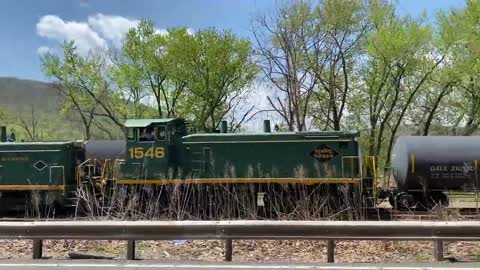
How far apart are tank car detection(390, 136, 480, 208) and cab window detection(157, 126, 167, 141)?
8.08 m

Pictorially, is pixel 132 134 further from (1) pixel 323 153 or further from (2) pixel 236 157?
(1) pixel 323 153

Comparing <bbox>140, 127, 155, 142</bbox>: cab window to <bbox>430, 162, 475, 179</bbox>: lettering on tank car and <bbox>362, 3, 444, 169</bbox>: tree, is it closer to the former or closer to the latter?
<bbox>430, 162, 475, 179</bbox>: lettering on tank car

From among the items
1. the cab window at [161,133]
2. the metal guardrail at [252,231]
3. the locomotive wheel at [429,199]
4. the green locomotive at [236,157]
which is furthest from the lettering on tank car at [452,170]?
the metal guardrail at [252,231]

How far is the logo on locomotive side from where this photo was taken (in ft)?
55.4

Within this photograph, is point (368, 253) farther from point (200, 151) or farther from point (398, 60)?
point (398, 60)

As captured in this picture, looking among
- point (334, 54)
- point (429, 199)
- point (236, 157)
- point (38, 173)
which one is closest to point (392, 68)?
point (334, 54)

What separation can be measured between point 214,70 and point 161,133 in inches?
928

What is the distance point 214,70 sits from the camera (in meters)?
40.3

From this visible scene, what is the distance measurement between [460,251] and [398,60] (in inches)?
1120

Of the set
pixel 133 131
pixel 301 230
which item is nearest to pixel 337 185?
pixel 133 131

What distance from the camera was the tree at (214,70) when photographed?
131 ft

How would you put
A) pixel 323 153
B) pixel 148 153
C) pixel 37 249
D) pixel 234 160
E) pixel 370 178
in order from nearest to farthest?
pixel 37 249 → pixel 370 178 → pixel 323 153 → pixel 148 153 → pixel 234 160

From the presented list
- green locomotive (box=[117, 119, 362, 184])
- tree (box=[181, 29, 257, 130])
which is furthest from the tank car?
tree (box=[181, 29, 257, 130])

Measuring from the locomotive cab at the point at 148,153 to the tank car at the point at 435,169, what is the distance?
25.5 feet
